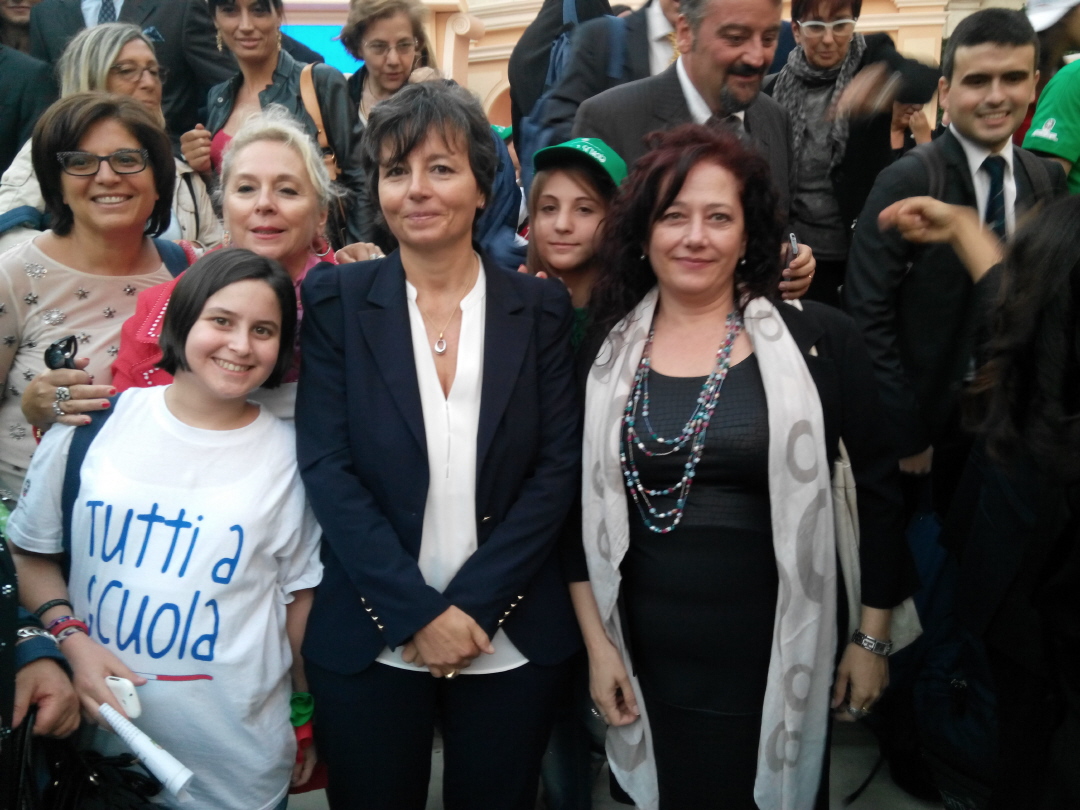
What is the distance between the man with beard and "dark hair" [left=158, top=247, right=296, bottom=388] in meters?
1.24

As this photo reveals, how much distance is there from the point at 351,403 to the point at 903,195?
1936mm

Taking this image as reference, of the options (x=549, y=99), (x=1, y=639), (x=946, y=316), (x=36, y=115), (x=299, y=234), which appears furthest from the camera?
(x=36, y=115)

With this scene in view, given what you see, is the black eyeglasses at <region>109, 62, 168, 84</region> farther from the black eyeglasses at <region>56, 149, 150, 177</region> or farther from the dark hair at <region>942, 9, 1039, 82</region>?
the dark hair at <region>942, 9, 1039, 82</region>

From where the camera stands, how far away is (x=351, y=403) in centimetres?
214

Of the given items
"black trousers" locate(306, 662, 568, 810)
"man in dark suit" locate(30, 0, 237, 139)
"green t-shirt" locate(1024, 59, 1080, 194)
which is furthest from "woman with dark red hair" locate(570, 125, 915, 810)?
"man in dark suit" locate(30, 0, 237, 139)

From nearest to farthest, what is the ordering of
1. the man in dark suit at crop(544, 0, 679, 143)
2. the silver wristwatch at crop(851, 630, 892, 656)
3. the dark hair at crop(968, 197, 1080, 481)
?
the dark hair at crop(968, 197, 1080, 481)
the silver wristwatch at crop(851, 630, 892, 656)
the man in dark suit at crop(544, 0, 679, 143)

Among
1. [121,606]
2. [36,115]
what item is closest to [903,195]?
[121,606]

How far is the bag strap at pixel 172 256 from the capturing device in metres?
2.77

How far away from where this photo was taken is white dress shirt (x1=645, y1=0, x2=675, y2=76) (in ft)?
11.9

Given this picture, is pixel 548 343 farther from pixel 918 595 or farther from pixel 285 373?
pixel 918 595

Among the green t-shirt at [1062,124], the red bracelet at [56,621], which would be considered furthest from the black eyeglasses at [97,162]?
the green t-shirt at [1062,124]

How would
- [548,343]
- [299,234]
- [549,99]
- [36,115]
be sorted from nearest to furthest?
[548,343], [299,234], [549,99], [36,115]

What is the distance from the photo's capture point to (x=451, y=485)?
6.95 ft

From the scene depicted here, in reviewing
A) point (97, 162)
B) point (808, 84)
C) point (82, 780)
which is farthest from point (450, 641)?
point (808, 84)
